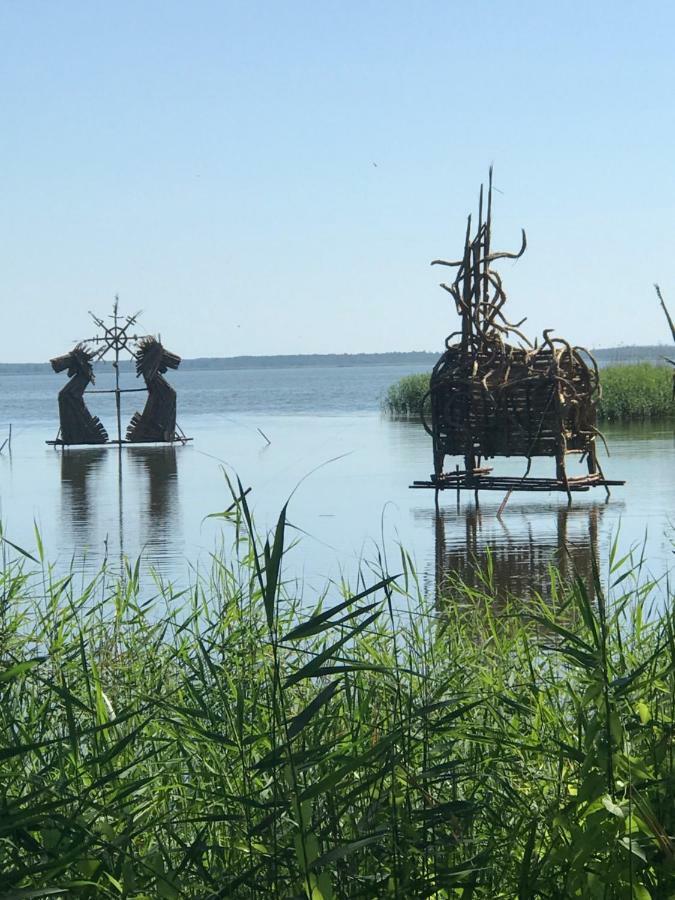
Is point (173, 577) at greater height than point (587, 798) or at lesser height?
lesser

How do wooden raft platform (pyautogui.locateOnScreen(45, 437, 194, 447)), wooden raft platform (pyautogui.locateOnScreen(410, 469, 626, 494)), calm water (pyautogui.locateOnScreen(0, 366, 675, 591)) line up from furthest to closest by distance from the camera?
1. wooden raft platform (pyautogui.locateOnScreen(45, 437, 194, 447))
2. wooden raft platform (pyautogui.locateOnScreen(410, 469, 626, 494))
3. calm water (pyautogui.locateOnScreen(0, 366, 675, 591))

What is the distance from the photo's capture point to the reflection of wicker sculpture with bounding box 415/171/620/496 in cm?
1484

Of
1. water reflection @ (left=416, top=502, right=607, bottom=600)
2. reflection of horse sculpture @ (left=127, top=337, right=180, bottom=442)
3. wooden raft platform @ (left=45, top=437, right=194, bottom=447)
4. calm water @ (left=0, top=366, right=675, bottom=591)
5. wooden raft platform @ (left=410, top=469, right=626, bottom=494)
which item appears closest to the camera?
water reflection @ (left=416, top=502, right=607, bottom=600)

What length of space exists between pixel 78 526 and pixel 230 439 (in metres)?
17.8

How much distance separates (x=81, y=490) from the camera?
62.8ft

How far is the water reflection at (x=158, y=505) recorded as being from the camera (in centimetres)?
1223

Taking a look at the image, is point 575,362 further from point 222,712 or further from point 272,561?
point 272,561

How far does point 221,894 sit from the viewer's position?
9.01 ft

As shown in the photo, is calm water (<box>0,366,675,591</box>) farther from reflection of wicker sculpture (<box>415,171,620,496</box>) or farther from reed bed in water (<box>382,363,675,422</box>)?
reed bed in water (<box>382,363,675,422</box>)

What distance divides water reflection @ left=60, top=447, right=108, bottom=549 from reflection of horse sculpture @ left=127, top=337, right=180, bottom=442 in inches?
40.1

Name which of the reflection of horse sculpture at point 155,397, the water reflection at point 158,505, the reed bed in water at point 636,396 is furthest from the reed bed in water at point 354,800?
the reed bed in water at point 636,396

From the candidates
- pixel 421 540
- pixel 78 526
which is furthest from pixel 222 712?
pixel 78 526

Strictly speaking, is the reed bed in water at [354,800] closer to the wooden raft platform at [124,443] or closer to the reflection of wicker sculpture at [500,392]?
the reflection of wicker sculpture at [500,392]

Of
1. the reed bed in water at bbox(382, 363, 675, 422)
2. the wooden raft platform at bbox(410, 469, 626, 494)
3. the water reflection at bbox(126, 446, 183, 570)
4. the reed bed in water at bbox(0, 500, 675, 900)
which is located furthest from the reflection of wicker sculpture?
the reed bed in water at bbox(382, 363, 675, 422)
